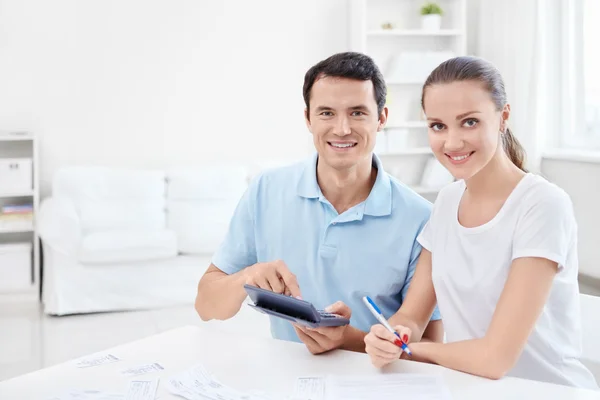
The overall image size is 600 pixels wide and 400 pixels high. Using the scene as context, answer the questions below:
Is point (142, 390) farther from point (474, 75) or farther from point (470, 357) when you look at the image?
point (474, 75)

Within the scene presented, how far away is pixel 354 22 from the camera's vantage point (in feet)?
17.9

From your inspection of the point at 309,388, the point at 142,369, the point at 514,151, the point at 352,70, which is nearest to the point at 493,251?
the point at 514,151

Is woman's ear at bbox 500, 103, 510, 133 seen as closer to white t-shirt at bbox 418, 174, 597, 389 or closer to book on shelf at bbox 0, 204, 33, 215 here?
white t-shirt at bbox 418, 174, 597, 389

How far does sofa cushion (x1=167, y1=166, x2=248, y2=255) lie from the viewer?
4.84 metres

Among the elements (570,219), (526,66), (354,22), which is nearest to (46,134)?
(354,22)

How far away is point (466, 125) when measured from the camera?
155 centimetres

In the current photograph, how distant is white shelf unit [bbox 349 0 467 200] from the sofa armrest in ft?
7.48

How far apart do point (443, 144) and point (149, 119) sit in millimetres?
4123

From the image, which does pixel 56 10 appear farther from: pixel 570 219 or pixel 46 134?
pixel 570 219

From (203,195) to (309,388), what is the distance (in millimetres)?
3715

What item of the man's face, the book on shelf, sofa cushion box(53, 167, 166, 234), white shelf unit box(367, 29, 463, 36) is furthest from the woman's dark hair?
the book on shelf

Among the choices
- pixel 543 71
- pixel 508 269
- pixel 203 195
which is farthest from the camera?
pixel 203 195

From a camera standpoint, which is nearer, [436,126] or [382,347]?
[382,347]

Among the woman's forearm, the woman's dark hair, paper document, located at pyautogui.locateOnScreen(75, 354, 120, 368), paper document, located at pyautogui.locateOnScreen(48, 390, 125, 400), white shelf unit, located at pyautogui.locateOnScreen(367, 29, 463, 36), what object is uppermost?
white shelf unit, located at pyautogui.locateOnScreen(367, 29, 463, 36)
